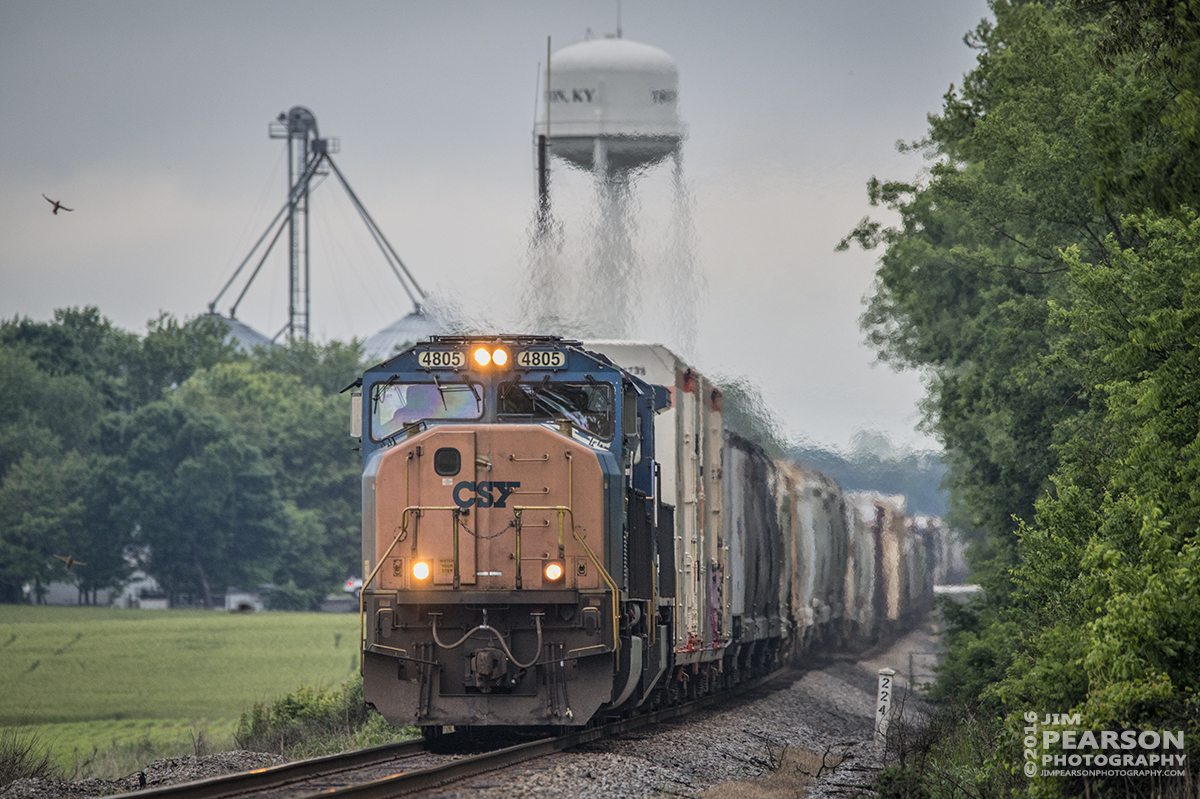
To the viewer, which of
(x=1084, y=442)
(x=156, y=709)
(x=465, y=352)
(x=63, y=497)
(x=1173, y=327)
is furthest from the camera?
(x=63, y=497)

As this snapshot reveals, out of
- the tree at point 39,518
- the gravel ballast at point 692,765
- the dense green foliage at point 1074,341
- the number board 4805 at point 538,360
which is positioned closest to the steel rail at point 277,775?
the gravel ballast at point 692,765

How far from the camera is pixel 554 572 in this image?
627 inches

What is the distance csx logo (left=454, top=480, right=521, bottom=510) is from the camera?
1609cm

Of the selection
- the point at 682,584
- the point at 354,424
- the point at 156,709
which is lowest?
the point at 156,709

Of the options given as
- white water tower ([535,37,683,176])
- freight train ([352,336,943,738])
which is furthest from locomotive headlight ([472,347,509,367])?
white water tower ([535,37,683,176])

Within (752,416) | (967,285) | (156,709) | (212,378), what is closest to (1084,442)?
(967,285)

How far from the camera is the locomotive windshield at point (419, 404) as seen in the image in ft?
54.3

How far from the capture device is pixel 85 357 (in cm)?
10406

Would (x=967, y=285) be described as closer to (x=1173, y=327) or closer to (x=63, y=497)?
(x=1173, y=327)

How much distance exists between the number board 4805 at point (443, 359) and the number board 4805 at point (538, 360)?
0.66 meters

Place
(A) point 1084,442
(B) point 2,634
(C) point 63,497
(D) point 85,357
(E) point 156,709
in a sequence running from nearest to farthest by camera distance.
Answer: (A) point 1084,442 → (E) point 156,709 → (B) point 2,634 → (C) point 63,497 → (D) point 85,357

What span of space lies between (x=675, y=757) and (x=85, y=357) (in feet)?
312

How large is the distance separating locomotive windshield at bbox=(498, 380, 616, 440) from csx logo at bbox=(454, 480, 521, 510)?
89cm

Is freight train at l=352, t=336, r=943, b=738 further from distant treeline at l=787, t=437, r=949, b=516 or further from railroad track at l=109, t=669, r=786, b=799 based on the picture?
distant treeline at l=787, t=437, r=949, b=516
